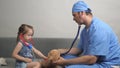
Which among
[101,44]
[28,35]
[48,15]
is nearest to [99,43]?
[101,44]

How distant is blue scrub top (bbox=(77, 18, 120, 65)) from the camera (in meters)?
2.30

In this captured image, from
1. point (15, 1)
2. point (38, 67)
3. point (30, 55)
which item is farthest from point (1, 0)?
point (38, 67)

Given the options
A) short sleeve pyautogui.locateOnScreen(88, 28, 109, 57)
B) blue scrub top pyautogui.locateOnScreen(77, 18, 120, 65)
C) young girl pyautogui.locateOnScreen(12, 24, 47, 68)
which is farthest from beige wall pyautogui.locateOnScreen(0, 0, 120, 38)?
short sleeve pyautogui.locateOnScreen(88, 28, 109, 57)

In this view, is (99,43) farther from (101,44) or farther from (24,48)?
(24,48)

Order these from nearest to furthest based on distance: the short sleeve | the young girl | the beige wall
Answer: the short sleeve
the young girl
the beige wall

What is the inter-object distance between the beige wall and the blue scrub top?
130 centimetres

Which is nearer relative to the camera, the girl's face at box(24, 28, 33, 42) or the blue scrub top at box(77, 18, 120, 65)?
the blue scrub top at box(77, 18, 120, 65)

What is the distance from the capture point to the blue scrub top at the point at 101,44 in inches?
90.7

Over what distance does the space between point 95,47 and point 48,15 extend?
1577 mm

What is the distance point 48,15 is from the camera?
378cm

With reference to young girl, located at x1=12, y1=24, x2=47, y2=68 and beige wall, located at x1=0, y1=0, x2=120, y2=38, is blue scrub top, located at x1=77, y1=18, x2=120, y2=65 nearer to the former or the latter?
young girl, located at x1=12, y1=24, x2=47, y2=68

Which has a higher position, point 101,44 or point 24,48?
point 101,44

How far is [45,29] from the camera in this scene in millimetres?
3795

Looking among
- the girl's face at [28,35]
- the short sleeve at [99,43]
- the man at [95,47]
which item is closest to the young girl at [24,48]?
the girl's face at [28,35]
